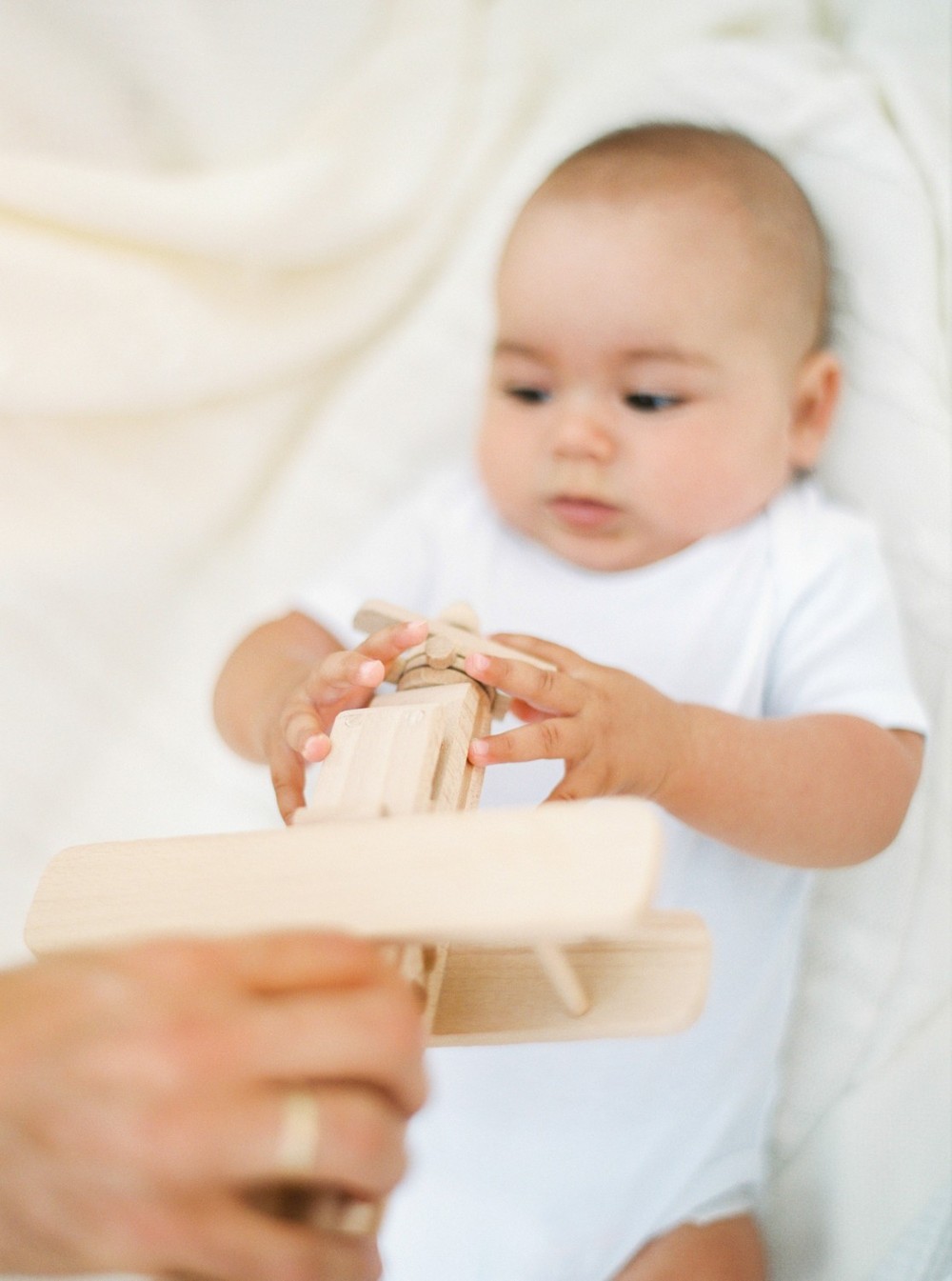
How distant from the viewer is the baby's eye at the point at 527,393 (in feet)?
3.34

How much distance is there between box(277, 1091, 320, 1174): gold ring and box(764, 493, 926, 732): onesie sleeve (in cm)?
61

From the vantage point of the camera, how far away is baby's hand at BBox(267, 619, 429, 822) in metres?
0.68

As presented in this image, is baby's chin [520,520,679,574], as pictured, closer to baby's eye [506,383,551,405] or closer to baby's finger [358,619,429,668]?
baby's eye [506,383,551,405]

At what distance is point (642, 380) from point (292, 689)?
38cm

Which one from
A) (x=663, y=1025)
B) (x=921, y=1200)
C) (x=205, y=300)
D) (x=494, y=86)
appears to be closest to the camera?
(x=663, y=1025)

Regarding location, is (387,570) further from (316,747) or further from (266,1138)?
(266,1138)

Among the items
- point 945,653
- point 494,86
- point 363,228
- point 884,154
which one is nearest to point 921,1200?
point 945,653

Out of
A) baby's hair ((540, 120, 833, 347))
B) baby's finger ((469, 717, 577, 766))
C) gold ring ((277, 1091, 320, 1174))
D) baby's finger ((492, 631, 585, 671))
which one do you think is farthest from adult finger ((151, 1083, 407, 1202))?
baby's hair ((540, 120, 833, 347))

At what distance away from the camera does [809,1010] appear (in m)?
1.06

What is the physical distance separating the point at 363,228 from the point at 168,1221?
3.42ft

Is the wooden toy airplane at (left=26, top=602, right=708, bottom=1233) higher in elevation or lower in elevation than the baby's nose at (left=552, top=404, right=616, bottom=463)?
lower

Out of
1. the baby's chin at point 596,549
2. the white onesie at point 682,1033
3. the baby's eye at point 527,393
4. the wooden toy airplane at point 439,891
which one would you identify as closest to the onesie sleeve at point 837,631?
the white onesie at point 682,1033

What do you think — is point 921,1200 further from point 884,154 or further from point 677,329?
point 884,154

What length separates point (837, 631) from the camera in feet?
3.11
